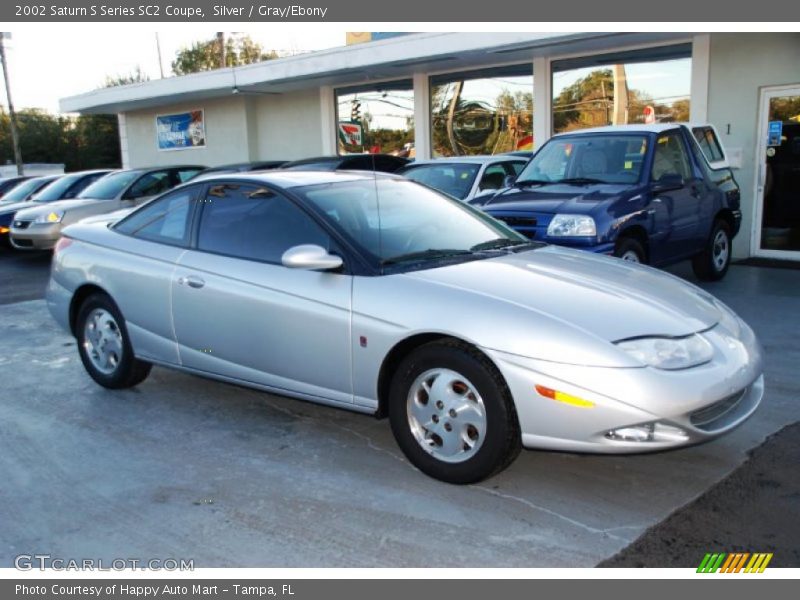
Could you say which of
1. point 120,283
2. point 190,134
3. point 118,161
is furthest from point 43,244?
point 118,161

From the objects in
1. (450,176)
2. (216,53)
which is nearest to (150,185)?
(450,176)

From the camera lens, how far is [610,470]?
13.3 feet

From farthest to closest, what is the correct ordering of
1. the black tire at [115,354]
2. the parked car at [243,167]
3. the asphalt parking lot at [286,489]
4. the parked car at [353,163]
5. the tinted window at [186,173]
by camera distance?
the tinted window at [186,173] < the parked car at [243,167] < the parked car at [353,163] < the black tire at [115,354] < the asphalt parking lot at [286,489]

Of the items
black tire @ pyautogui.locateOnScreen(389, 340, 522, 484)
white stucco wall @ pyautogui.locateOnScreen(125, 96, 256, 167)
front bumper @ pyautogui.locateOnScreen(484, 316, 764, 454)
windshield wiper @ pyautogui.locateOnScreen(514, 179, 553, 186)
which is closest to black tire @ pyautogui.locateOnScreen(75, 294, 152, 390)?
black tire @ pyautogui.locateOnScreen(389, 340, 522, 484)

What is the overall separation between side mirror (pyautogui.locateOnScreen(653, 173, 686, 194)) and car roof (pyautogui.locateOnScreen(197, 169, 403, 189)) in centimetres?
369

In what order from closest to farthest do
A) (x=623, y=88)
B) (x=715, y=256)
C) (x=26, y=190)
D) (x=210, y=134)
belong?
(x=715, y=256)
(x=623, y=88)
(x=26, y=190)
(x=210, y=134)

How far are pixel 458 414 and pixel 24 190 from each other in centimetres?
1598

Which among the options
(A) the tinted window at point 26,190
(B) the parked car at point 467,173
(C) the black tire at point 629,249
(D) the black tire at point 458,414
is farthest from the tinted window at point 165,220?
(A) the tinted window at point 26,190

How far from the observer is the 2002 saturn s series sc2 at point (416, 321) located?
3.46 meters

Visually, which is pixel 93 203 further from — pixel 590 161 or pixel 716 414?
pixel 716 414

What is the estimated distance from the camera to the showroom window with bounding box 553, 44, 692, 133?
11578 mm

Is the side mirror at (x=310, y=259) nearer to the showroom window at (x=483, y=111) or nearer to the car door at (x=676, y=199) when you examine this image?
the car door at (x=676, y=199)

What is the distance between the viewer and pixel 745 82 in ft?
35.2

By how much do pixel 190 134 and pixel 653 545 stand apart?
1972cm
